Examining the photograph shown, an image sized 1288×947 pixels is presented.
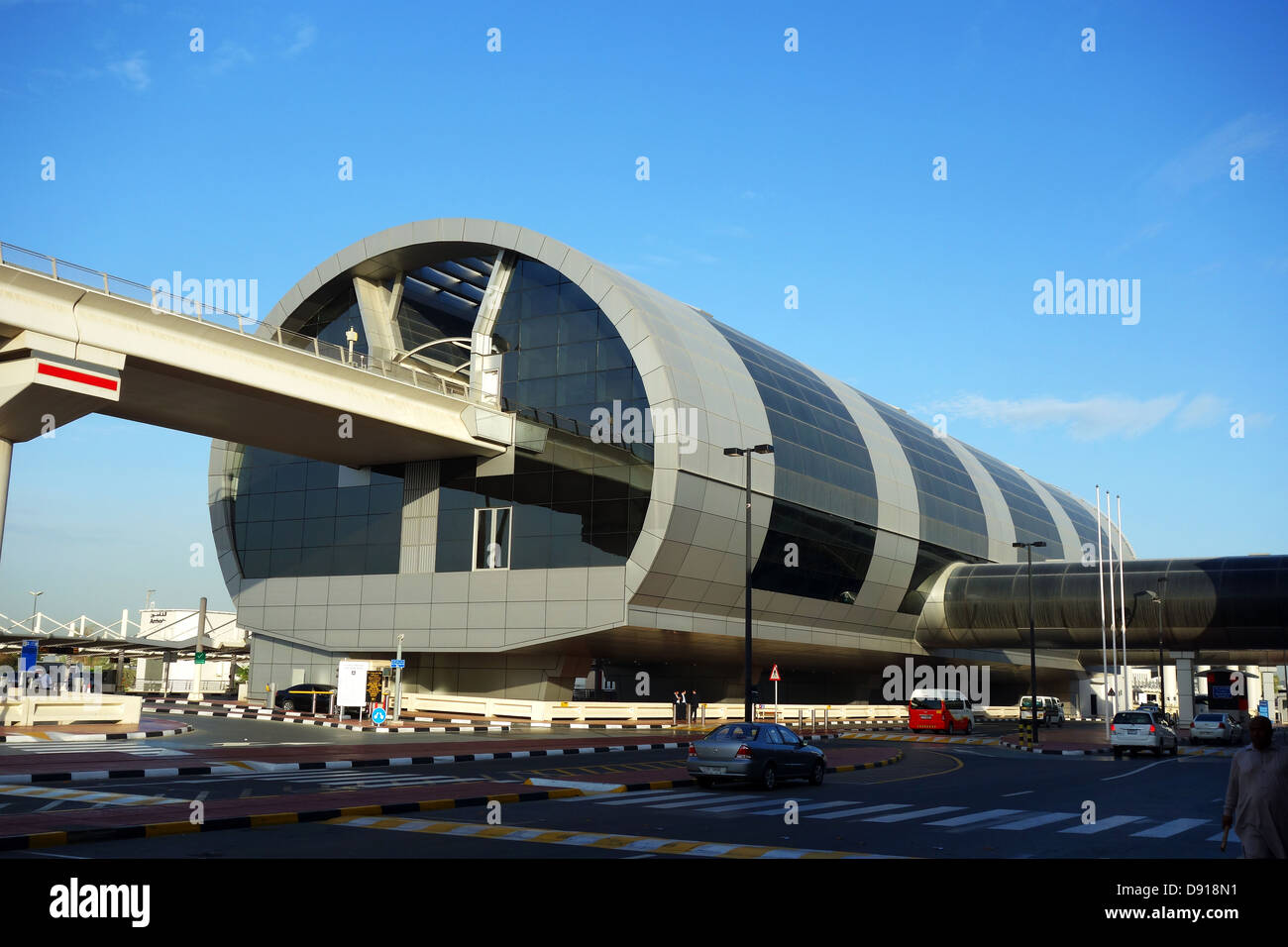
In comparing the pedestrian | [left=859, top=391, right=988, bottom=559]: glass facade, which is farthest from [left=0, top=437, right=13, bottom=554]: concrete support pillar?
[left=859, top=391, right=988, bottom=559]: glass facade

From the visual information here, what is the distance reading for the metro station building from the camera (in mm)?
47188

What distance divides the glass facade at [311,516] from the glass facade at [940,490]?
105 ft

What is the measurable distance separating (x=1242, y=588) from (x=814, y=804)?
157ft

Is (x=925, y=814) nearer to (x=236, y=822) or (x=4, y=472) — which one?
(x=236, y=822)

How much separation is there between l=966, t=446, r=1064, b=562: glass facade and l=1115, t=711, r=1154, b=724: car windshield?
129 ft

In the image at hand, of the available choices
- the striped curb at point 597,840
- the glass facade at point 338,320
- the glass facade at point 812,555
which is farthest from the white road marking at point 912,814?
the glass facade at point 338,320

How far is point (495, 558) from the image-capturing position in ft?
163

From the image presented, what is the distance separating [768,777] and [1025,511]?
68165 millimetres

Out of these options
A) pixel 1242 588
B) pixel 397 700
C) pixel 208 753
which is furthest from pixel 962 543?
pixel 208 753

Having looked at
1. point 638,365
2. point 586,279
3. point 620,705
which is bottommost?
point 620,705

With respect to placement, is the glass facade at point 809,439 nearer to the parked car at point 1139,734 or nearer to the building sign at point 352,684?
the parked car at point 1139,734
